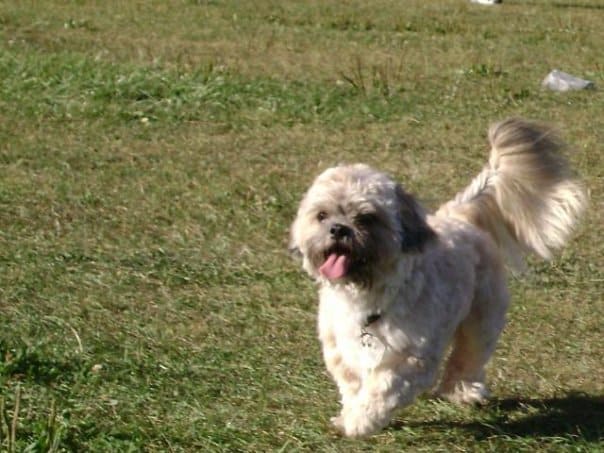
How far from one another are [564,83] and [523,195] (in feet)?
22.8

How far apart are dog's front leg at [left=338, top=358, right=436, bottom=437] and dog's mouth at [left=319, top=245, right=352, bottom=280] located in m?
0.39

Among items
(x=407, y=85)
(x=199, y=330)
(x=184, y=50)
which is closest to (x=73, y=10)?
(x=184, y=50)

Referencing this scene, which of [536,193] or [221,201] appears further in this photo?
[221,201]

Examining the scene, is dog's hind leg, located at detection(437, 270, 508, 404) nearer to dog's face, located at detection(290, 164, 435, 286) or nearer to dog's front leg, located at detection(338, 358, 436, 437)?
dog's front leg, located at detection(338, 358, 436, 437)

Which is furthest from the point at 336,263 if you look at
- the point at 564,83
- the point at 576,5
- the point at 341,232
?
the point at 576,5

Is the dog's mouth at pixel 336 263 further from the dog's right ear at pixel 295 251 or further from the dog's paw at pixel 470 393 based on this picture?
the dog's paw at pixel 470 393

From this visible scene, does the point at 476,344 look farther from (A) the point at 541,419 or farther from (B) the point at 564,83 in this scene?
(B) the point at 564,83

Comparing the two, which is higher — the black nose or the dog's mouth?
the black nose

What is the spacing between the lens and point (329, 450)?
16.8ft

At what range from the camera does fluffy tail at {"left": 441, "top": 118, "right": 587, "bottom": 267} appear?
6.29 metres

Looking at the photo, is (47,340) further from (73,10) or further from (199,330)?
(73,10)

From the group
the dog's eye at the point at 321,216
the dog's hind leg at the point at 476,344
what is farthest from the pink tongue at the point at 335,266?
the dog's hind leg at the point at 476,344

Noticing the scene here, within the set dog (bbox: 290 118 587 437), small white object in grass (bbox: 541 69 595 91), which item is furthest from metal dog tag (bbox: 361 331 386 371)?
small white object in grass (bbox: 541 69 595 91)

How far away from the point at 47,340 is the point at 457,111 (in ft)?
20.9
